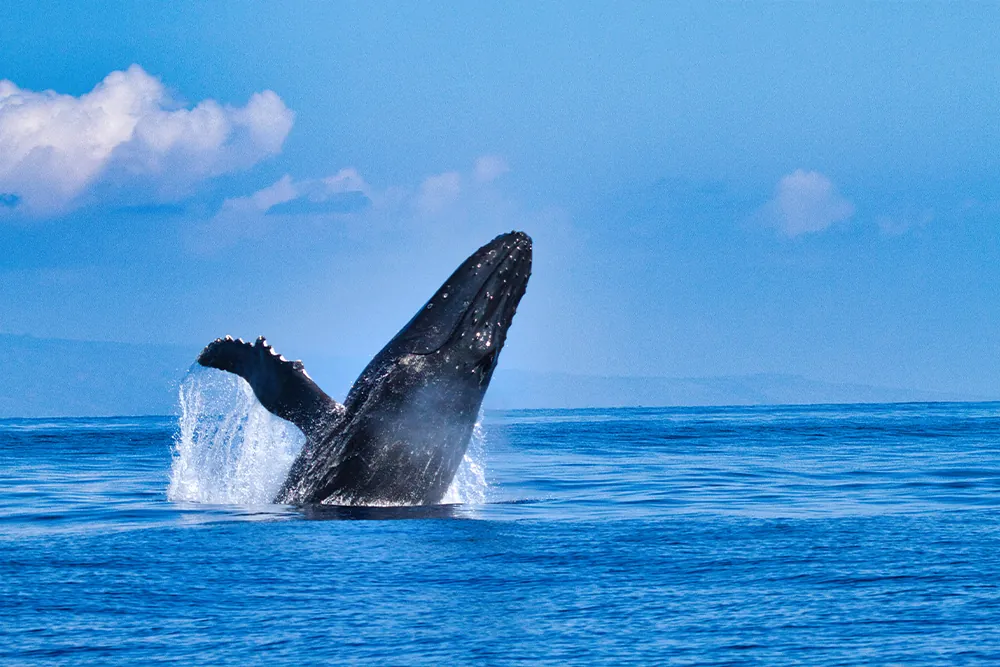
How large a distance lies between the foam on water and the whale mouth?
2.93 ft

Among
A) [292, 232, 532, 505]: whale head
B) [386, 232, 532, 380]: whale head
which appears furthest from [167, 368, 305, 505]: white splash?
[386, 232, 532, 380]: whale head

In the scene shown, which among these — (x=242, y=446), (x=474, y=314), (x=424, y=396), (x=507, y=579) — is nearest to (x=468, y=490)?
(x=242, y=446)

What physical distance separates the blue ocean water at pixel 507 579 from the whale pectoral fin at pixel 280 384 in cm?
84

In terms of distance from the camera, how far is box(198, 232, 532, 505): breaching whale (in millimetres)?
11816

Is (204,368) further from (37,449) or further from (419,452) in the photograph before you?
(37,449)

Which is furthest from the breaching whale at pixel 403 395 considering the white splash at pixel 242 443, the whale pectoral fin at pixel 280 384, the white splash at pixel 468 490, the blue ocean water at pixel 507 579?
the white splash at pixel 242 443

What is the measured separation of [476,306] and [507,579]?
4.27m

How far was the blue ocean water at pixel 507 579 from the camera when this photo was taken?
6.32m

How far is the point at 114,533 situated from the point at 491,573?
394 centimetres

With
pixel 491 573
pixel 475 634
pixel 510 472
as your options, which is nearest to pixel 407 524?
pixel 491 573

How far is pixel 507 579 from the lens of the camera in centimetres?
813

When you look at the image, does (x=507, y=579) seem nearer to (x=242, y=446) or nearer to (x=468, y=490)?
(x=468, y=490)

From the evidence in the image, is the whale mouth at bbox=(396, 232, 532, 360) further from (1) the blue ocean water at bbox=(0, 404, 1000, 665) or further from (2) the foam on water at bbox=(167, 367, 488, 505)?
(1) the blue ocean water at bbox=(0, 404, 1000, 665)

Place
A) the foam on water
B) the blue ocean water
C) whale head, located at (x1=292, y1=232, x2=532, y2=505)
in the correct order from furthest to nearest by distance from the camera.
A: the foam on water, whale head, located at (x1=292, y1=232, x2=532, y2=505), the blue ocean water
